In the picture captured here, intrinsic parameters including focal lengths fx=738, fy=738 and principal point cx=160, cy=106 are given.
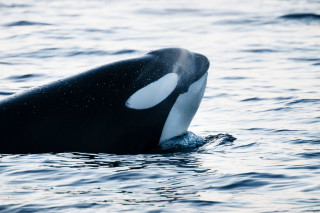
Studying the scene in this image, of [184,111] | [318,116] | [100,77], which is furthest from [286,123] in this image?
[100,77]

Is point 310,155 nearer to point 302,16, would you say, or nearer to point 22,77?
point 22,77

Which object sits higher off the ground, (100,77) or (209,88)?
(100,77)

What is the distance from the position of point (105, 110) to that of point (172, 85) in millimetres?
1048

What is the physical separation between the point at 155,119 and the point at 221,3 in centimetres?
2210

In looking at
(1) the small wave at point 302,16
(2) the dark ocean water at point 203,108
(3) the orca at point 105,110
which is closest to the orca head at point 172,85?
(3) the orca at point 105,110

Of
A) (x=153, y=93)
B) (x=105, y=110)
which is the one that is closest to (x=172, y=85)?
(x=153, y=93)

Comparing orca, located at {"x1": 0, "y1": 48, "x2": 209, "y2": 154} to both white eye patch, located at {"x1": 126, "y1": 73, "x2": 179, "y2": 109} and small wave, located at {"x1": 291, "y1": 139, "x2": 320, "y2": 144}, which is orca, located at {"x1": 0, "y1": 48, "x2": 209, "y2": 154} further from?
small wave, located at {"x1": 291, "y1": 139, "x2": 320, "y2": 144}

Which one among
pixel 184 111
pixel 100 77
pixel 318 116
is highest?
pixel 100 77

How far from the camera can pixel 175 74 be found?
8.83 metres

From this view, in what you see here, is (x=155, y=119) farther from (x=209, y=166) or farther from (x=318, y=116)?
(x=318, y=116)

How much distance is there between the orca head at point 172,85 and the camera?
840 centimetres

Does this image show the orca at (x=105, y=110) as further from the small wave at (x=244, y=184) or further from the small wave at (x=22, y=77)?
the small wave at (x=22, y=77)

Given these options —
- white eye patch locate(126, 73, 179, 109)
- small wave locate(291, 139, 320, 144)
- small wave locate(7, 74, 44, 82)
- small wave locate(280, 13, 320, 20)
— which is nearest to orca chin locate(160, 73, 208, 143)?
white eye patch locate(126, 73, 179, 109)

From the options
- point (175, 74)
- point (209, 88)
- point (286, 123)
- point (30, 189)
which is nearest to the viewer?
point (30, 189)
